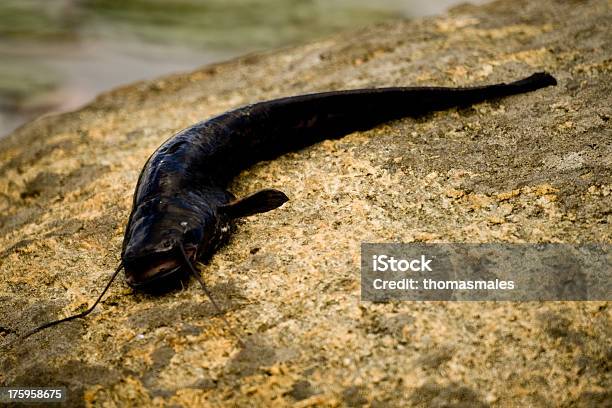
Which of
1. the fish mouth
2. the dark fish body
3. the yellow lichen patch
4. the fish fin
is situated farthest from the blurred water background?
the fish mouth

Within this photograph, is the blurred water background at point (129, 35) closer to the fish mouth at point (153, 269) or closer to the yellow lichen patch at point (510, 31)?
the yellow lichen patch at point (510, 31)

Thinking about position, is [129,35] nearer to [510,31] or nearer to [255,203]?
[510,31]

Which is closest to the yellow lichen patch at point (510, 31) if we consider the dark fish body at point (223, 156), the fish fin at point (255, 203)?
the dark fish body at point (223, 156)

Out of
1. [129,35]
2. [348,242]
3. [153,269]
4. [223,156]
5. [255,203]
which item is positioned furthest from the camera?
[129,35]

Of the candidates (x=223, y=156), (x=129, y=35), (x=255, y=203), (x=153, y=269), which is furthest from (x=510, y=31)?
(x=129, y=35)

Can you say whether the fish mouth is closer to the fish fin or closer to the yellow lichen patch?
the fish fin
